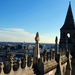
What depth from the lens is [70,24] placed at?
69.8ft

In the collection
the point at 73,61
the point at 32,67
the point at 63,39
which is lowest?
the point at 73,61

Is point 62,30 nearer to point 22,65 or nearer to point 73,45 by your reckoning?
point 73,45

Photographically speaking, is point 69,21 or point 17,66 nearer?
point 17,66

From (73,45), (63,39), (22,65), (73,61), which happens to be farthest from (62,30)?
(22,65)

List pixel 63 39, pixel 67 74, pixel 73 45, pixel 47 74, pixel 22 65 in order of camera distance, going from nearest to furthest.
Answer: pixel 22 65 → pixel 47 74 → pixel 67 74 → pixel 73 45 → pixel 63 39

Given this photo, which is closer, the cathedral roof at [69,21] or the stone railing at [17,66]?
the stone railing at [17,66]

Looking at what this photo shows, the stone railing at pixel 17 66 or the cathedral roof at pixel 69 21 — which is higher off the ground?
the cathedral roof at pixel 69 21

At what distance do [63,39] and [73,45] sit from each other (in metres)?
2.30

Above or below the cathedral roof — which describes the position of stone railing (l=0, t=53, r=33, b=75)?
below

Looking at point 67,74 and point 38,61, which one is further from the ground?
point 38,61

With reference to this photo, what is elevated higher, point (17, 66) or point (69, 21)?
point (69, 21)

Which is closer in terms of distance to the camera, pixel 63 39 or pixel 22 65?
pixel 22 65

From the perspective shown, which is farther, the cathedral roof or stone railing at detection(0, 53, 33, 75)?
the cathedral roof

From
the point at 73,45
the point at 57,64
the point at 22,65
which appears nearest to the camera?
the point at 22,65
